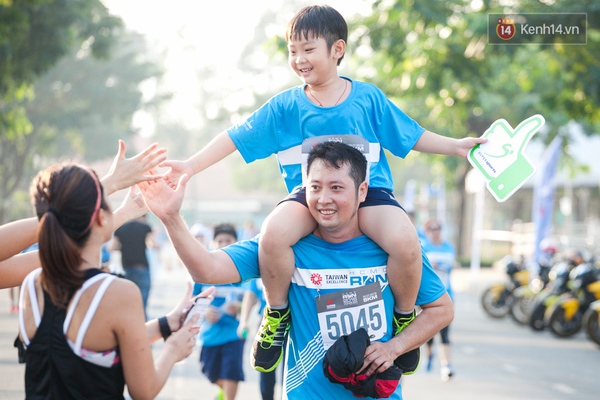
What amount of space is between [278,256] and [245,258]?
7.6 inches

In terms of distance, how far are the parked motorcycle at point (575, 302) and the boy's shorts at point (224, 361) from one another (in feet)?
30.3

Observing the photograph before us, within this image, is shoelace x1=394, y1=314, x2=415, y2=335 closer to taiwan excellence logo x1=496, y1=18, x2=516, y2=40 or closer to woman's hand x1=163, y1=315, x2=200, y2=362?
woman's hand x1=163, y1=315, x2=200, y2=362

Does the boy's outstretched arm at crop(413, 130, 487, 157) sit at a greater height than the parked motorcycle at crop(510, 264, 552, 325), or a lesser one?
greater

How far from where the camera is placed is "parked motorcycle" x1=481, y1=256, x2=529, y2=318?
2017cm

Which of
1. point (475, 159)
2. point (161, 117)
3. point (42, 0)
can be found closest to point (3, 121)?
point (42, 0)

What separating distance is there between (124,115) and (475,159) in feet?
139

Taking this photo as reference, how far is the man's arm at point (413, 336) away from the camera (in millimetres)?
4230

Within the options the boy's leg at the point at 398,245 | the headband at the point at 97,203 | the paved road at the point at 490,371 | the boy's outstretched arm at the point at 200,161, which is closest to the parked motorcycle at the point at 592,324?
the paved road at the point at 490,371

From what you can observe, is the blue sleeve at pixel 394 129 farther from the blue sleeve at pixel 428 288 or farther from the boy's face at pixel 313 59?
the blue sleeve at pixel 428 288

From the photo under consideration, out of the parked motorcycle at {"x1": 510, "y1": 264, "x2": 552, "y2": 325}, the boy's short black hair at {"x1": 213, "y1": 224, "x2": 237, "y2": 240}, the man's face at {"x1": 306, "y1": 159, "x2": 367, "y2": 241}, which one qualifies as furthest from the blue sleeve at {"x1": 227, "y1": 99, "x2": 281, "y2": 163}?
the parked motorcycle at {"x1": 510, "y1": 264, "x2": 552, "y2": 325}

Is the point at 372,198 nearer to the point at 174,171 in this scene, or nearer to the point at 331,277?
the point at 331,277

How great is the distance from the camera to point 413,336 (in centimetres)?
446

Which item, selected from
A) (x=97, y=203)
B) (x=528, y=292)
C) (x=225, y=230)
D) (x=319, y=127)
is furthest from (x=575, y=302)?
(x=97, y=203)
